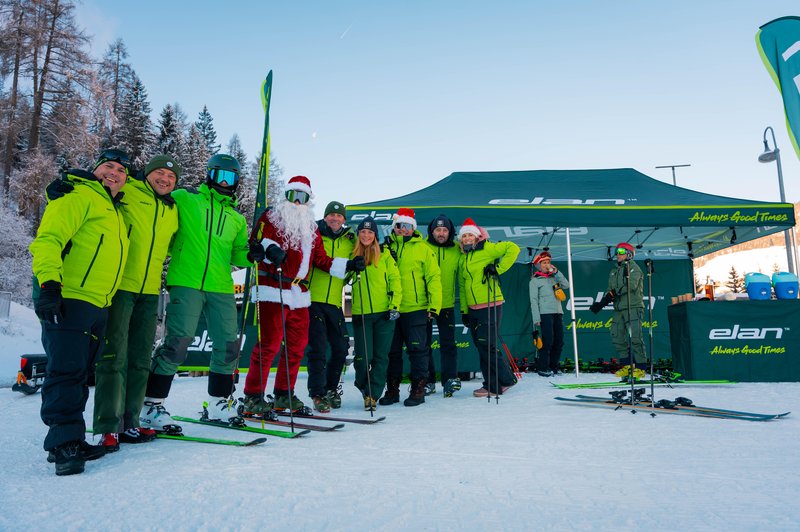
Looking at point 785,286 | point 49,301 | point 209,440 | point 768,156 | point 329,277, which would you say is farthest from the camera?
point 768,156

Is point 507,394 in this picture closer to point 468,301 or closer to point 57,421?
point 468,301

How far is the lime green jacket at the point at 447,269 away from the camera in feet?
19.1

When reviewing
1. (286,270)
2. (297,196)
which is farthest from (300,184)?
(286,270)

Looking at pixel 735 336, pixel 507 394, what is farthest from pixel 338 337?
pixel 735 336

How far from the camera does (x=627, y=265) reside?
718cm

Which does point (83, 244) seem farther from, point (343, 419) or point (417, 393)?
point (417, 393)

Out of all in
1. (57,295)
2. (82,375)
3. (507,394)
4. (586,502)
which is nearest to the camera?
(586,502)

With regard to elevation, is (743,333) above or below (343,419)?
above

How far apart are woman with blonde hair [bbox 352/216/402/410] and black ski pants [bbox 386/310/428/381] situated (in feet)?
0.91

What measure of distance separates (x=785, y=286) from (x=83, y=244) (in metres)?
7.81

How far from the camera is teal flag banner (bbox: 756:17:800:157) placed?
5.19 m

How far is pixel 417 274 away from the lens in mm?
5320

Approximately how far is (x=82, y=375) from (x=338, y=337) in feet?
7.80

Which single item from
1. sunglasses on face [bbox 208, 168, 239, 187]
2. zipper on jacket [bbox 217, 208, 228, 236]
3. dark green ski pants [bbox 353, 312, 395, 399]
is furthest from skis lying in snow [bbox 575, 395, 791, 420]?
sunglasses on face [bbox 208, 168, 239, 187]
